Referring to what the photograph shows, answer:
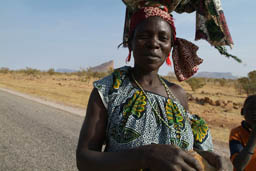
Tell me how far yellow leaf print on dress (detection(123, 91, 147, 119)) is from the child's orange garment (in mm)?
1671

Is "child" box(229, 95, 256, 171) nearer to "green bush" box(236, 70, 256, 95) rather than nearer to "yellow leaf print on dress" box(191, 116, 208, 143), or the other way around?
"yellow leaf print on dress" box(191, 116, 208, 143)

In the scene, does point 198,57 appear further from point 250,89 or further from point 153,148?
point 250,89

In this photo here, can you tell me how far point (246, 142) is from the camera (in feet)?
8.30

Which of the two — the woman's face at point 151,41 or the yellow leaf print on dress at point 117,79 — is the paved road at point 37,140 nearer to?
the yellow leaf print on dress at point 117,79

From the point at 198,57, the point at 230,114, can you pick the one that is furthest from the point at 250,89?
the point at 198,57

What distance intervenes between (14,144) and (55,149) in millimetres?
1110

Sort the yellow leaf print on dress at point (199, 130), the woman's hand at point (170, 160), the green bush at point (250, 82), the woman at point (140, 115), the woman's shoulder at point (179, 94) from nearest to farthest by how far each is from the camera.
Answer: the woman's hand at point (170, 160)
the woman at point (140, 115)
the yellow leaf print on dress at point (199, 130)
the woman's shoulder at point (179, 94)
the green bush at point (250, 82)

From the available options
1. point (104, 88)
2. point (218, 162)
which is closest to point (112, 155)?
point (104, 88)

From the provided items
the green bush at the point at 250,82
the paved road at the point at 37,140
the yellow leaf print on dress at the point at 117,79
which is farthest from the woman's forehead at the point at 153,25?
the green bush at the point at 250,82

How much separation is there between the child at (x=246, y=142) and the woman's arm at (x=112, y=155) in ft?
5.54

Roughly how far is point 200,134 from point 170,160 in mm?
651

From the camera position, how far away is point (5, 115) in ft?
27.9

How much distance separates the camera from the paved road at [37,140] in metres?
4.62

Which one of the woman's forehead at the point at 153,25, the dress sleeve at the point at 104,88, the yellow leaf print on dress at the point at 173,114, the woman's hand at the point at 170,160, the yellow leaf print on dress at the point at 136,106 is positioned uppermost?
the woman's forehead at the point at 153,25
